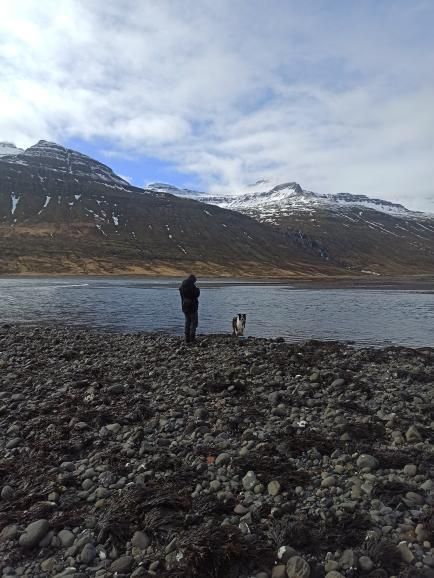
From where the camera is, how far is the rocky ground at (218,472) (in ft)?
20.8

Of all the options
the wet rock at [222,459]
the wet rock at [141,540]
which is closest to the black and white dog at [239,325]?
the wet rock at [222,459]

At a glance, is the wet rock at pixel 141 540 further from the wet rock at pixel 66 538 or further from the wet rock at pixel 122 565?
the wet rock at pixel 66 538

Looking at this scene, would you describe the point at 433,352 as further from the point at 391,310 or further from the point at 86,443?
the point at 391,310

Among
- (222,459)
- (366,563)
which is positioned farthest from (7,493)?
(366,563)

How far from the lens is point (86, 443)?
9984 mm

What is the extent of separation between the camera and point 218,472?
8.55 m

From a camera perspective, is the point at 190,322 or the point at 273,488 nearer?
the point at 273,488

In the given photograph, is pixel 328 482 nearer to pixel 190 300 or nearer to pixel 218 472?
pixel 218 472

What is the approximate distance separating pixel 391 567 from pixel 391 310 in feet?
131

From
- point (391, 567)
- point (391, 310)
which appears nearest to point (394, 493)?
point (391, 567)

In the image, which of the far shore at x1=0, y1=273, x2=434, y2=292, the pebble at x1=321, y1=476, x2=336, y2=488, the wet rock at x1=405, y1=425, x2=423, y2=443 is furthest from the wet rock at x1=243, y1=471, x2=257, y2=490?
the far shore at x1=0, y1=273, x2=434, y2=292

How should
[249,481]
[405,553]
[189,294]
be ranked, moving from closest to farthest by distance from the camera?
1. [405,553]
2. [249,481]
3. [189,294]

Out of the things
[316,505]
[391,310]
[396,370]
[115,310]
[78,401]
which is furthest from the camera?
[391,310]

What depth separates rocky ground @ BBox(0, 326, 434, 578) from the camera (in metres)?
6.33
